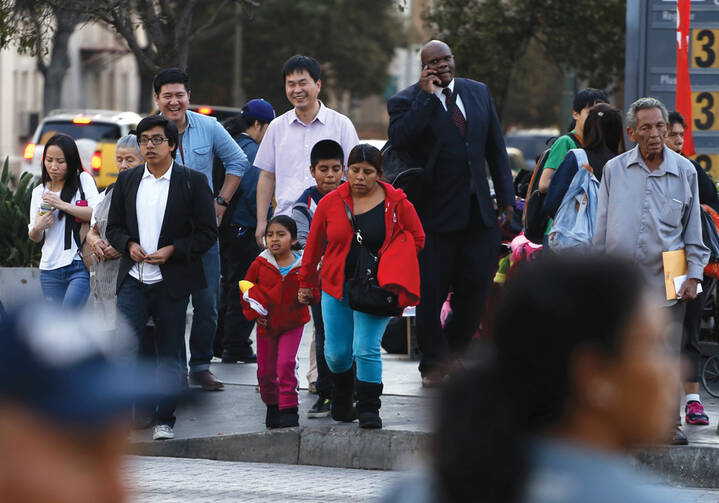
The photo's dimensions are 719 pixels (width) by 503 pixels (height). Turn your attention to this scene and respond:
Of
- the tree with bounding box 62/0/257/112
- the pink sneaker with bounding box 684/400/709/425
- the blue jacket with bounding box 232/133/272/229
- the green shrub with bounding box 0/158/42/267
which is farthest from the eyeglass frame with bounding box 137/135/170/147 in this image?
the tree with bounding box 62/0/257/112

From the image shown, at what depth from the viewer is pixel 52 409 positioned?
1326 millimetres

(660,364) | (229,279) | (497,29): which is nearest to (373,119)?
(497,29)

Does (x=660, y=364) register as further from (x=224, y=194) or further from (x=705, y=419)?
(x=224, y=194)

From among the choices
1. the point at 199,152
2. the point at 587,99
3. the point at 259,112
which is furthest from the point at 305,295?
the point at 259,112

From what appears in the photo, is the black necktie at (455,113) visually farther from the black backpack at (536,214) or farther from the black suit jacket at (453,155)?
the black backpack at (536,214)

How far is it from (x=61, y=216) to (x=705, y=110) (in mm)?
5439

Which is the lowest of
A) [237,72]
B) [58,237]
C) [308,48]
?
[58,237]

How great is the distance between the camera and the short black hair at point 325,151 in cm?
838

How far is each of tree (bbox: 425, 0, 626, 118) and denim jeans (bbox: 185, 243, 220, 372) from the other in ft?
58.9

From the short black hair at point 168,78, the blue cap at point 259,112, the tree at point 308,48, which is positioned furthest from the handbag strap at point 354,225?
the tree at point 308,48

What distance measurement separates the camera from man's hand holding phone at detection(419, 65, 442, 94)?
8.31 metres

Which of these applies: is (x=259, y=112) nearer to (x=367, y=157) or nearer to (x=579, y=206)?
(x=367, y=157)

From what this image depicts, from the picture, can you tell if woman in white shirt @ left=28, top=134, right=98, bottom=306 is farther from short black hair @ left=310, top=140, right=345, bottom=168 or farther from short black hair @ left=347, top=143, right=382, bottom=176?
short black hair @ left=347, top=143, right=382, bottom=176

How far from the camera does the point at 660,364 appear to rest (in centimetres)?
186
